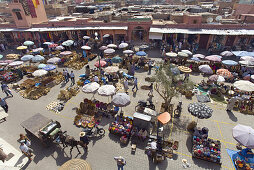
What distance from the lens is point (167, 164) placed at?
28.7 feet

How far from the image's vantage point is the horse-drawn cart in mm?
9469

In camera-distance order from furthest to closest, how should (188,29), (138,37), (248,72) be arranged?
1. (138,37)
2. (188,29)
3. (248,72)

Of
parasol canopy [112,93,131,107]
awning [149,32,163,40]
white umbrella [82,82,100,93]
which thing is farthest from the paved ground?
awning [149,32,163,40]

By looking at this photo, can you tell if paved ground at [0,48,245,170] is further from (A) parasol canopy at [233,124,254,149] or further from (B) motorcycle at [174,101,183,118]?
(A) parasol canopy at [233,124,254,149]

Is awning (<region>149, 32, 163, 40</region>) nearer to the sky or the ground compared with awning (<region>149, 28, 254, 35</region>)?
nearer to the ground

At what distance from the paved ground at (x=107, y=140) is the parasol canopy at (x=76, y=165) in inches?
21.3

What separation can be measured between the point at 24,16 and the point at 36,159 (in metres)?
29.6

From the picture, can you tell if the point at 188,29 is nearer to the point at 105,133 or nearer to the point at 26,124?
the point at 105,133

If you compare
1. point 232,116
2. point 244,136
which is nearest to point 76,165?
point 244,136

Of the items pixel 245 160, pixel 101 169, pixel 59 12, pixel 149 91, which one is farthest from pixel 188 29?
pixel 59 12

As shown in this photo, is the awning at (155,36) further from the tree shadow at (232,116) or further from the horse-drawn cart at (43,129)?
the horse-drawn cart at (43,129)

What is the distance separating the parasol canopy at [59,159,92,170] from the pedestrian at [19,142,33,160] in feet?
7.68

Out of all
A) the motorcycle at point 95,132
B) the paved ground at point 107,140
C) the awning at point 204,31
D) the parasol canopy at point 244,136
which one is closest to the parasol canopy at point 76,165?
the paved ground at point 107,140

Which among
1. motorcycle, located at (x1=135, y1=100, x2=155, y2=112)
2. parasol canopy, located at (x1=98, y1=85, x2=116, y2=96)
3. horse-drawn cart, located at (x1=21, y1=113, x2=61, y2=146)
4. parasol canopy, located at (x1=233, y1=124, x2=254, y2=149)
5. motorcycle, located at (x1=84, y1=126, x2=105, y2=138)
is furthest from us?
motorcycle, located at (x1=135, y1=100, x2=155, y2=112)
